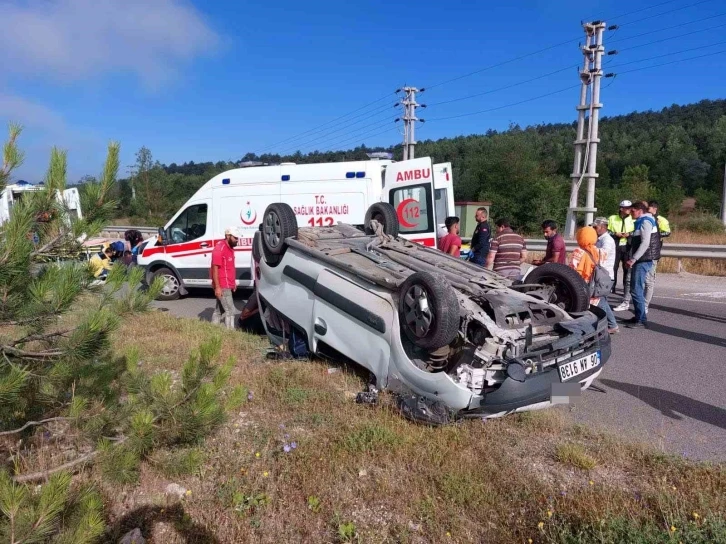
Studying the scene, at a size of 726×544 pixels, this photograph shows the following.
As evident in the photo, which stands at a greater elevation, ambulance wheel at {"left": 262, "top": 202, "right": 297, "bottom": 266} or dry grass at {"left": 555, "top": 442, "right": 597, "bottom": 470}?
ambulance wheel at {"left": 262, "top": 202, "right": 297, "bottom": 266}

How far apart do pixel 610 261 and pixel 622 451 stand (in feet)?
13.5

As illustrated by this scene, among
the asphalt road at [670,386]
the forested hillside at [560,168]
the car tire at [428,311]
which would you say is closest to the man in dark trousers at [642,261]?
the asphalt road at [670,386]

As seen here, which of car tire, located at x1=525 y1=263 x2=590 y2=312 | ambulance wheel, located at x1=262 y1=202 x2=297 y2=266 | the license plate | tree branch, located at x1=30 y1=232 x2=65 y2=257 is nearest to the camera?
tree branch, located at x1=30 y1=232 x2=65 y2=257

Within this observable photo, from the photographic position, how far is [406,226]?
8781 mm

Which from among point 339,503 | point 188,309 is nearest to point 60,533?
point 339,503

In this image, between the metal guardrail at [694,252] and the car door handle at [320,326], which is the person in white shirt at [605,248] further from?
the metal guardrail at [694,252]

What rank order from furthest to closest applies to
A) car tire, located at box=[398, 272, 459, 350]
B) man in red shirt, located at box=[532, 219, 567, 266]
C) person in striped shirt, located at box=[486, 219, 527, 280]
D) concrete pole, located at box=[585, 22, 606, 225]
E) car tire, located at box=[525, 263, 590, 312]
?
1. concrete pole, located at box=[585, 22, 606, 225]
2. person in striped shirt, located at box=[486, 219, 527, 280]
3. man in red shirt, located at box=[532, 219, 567, 266]
4. car tire, located at box=[525, 263, 590, 312]
5. car tire, located at box=[398, 272, 459, 350]

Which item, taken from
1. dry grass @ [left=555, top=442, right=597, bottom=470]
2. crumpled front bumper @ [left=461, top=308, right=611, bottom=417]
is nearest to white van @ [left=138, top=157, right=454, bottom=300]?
crumpled front bumper @ [left=461, top=308, right=611, bottom=417]

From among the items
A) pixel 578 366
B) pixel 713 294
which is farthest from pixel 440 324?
pixel 713 294

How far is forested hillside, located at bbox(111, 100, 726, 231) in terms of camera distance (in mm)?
35469

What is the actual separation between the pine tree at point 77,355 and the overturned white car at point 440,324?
175cm

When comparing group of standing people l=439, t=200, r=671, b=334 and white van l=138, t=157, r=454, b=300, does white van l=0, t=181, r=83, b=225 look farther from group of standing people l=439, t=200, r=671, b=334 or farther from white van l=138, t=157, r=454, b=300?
white van l=138, t=157, r=454, b=300

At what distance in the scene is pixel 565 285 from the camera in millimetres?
4879

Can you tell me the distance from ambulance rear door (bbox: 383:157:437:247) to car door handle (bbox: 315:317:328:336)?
3809 mm
